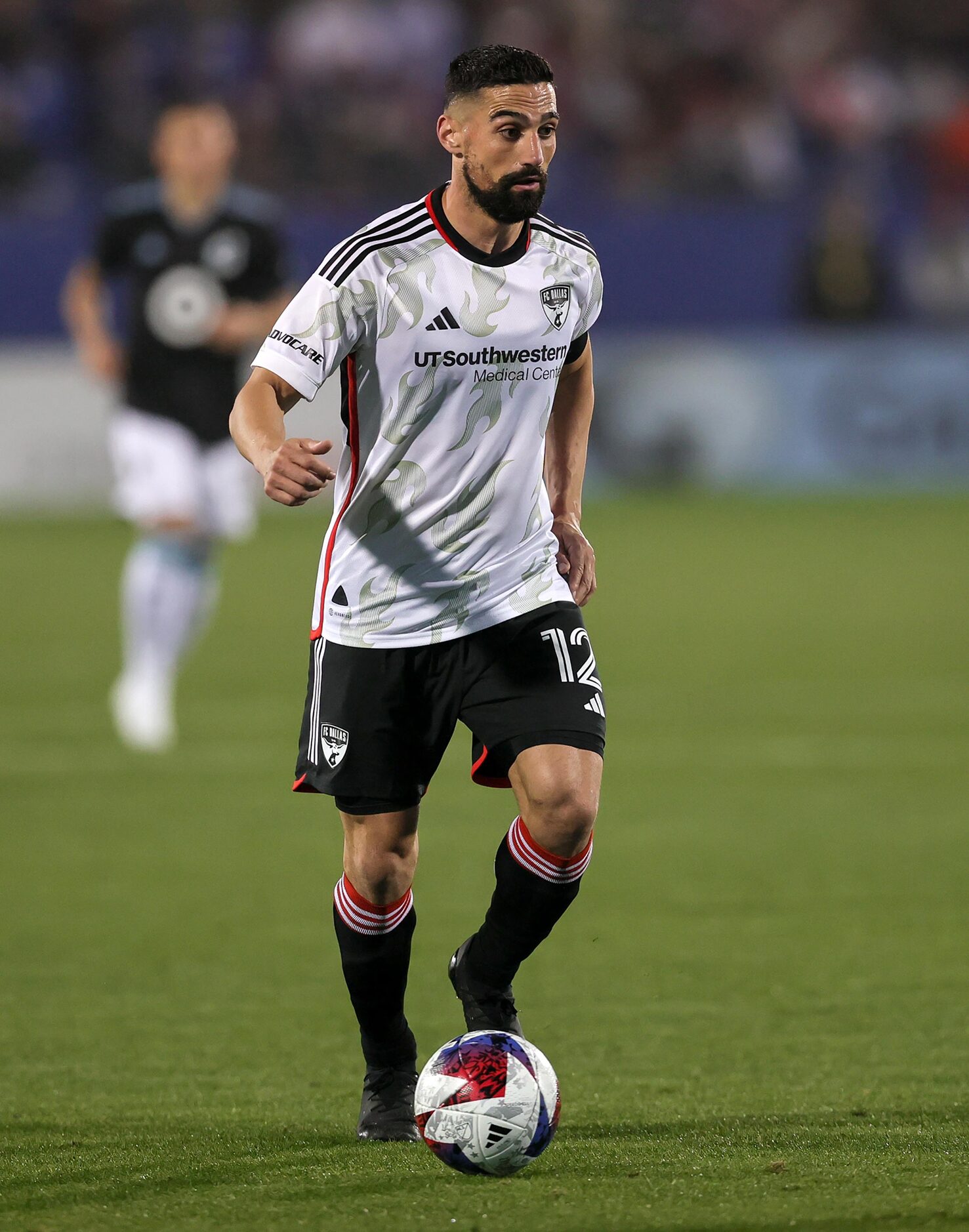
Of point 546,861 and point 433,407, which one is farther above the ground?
point 433,407

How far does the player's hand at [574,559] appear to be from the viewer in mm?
4328

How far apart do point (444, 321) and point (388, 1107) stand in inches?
Result: 62.1

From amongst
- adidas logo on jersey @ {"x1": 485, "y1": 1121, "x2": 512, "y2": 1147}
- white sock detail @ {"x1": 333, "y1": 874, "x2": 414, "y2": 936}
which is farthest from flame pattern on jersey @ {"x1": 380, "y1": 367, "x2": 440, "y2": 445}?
adidas logo on jersey @ {"x1": 485, "y1": 1121, "x2": 512, "y2": 1147}

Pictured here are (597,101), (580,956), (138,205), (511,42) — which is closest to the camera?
(580,956)

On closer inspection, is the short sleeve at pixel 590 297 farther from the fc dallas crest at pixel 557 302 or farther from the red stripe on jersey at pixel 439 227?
the red stripe on jersey at pixel 439 227

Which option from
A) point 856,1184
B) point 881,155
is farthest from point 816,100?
point 856,1184

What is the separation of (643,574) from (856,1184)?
11251mm

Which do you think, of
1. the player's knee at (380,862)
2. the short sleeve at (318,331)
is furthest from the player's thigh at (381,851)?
the short sleeve at (318,331)

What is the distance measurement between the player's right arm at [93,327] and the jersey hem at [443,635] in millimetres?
5542

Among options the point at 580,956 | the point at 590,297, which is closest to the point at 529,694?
the point at 590,297

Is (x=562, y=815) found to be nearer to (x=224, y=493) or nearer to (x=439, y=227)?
(x=439, y=227)

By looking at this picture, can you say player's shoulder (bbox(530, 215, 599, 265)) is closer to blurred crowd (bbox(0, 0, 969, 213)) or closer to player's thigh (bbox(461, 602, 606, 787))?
player's thigh (bbox(461, 602, 606, 787))

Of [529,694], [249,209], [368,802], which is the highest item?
[249,209]

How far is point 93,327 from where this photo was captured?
375 inches
